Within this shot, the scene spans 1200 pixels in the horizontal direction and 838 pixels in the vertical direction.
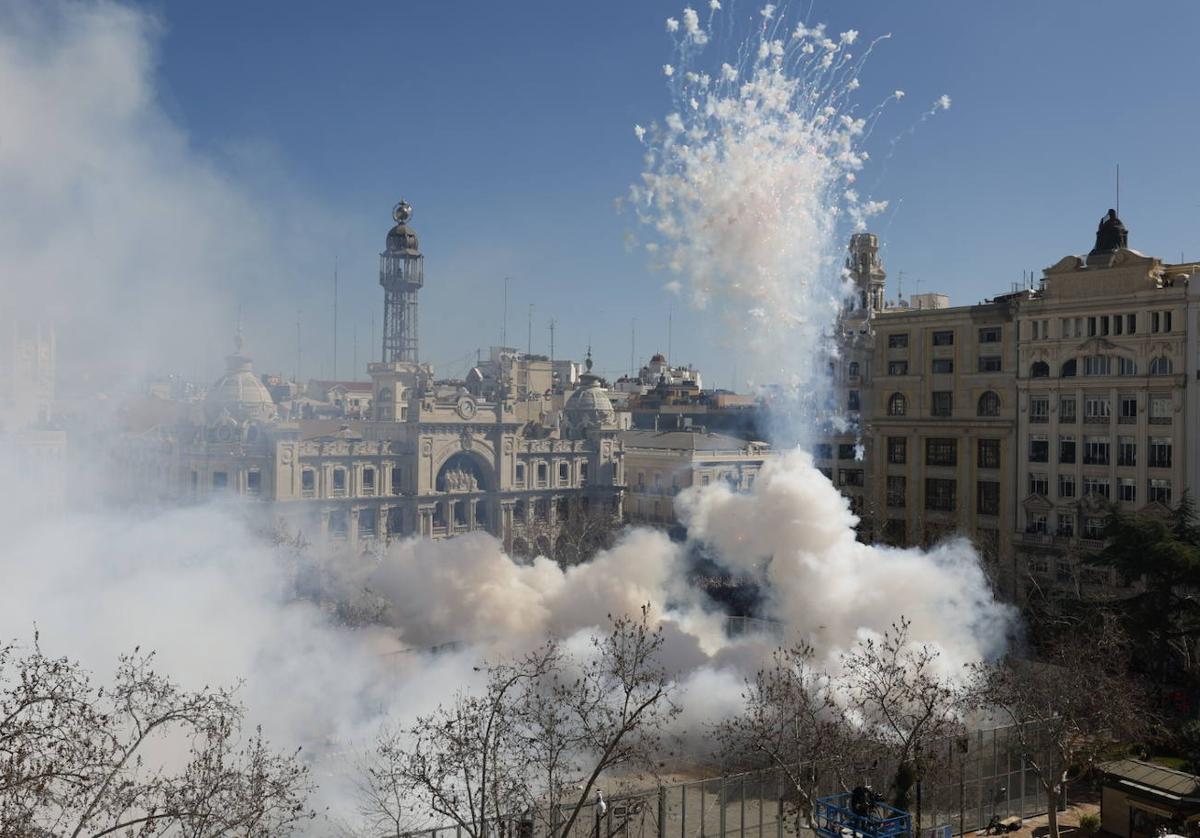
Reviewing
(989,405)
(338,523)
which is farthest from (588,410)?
(989,405)

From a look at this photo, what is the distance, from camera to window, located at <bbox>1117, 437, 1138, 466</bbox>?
2140 inches

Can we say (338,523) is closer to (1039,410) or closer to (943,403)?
(943,403)

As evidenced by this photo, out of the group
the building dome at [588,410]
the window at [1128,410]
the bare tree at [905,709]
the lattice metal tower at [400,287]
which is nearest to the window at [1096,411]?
the window at [1128,410]

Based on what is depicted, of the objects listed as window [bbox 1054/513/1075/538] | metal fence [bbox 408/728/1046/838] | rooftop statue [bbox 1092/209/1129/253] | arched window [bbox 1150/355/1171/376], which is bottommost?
metal fence [bbox 408/728/1046/838]

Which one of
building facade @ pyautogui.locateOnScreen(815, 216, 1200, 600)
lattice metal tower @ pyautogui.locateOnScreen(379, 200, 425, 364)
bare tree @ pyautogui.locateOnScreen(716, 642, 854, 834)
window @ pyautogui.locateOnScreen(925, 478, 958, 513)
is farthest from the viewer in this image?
lattice metal tower @ pyautogui.locateOnScreen(379, 200, 425, 364)

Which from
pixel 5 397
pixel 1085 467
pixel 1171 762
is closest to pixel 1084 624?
pixel 1171 762

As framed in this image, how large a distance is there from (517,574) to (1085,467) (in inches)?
1209

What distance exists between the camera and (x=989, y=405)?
6156cm

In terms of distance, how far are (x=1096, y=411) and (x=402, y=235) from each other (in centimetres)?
8945

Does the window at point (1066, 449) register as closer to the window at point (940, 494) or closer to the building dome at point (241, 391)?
the window at point (940, 494)

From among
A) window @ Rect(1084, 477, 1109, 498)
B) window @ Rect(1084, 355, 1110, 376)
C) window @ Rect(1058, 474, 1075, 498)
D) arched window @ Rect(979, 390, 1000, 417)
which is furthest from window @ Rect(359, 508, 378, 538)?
window @ Rect(1084, 355, 1110, 376)

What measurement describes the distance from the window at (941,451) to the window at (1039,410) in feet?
16.7

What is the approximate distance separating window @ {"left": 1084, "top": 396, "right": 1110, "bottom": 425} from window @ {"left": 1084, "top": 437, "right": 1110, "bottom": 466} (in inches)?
35.3

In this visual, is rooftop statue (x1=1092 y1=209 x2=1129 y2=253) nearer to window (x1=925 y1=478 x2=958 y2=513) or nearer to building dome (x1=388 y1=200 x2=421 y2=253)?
window (x1=925 y1=478 x2=958 y2=513)
